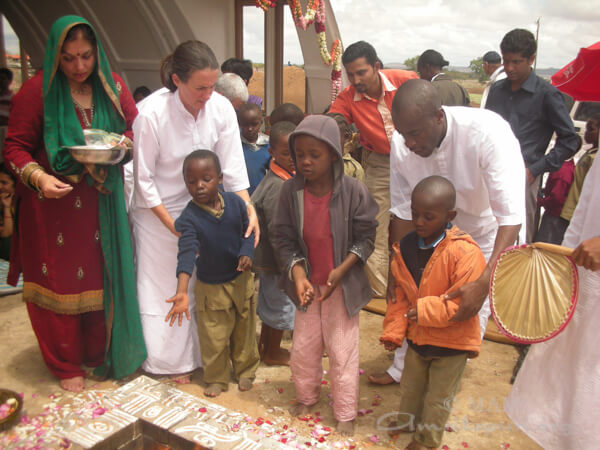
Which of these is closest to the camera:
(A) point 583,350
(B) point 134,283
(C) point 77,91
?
(A) point 583,350

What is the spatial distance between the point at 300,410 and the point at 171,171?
1.61 metres

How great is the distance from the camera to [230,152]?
10.8 ft

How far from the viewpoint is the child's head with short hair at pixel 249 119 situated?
393cm

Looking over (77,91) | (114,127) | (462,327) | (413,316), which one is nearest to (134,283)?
(114,127)

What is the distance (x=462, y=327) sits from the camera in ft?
7.94

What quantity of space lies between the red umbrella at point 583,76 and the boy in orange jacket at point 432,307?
916mm

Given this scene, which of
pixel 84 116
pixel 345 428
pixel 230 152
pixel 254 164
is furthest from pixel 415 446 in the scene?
pixel 84 116

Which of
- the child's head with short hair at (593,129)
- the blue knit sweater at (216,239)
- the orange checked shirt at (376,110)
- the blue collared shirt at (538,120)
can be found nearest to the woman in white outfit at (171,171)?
the blue knit sweater at (216,239)

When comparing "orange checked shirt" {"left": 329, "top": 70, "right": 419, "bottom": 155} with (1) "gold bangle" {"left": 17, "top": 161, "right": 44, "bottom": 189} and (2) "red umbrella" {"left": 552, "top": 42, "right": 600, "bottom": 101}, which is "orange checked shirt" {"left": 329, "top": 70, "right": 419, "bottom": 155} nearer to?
(2) "red umbrella" {"left": 552, "top": 42, "right": 600, "bottom": 101}

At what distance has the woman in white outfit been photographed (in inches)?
116

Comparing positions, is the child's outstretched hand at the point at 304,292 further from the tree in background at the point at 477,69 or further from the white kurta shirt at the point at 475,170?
the tree in background at the point at 477,69

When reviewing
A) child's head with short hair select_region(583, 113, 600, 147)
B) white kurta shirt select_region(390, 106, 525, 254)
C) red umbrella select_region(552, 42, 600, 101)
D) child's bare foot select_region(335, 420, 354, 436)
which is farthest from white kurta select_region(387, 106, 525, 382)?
child's head with short hair select_region(583, 113, 600, 147)

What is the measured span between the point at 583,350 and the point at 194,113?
2.42m

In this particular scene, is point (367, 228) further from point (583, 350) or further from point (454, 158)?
point (583, 350)
